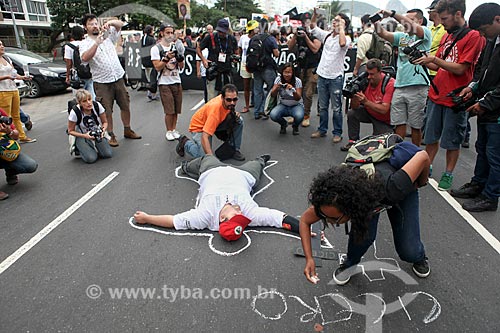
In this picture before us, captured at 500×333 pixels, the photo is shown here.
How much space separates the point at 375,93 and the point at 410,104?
0.51 meters

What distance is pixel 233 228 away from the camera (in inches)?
113

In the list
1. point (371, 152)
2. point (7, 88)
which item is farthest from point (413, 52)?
point (7, 88)

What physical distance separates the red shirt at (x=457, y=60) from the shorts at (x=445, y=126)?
0.33ft

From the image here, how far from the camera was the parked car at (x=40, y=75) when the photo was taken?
10242 mm

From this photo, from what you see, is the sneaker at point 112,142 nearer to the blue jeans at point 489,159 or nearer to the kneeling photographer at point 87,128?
the kneeling photographer at point 87,128

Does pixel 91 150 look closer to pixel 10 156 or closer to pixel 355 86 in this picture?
pixel 10 156

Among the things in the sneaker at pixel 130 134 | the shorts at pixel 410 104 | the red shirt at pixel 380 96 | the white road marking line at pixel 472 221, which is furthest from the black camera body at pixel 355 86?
the sneaker at pixel 130 134

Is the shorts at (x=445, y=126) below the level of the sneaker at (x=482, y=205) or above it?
above

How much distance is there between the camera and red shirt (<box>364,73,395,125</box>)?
4.37 metres

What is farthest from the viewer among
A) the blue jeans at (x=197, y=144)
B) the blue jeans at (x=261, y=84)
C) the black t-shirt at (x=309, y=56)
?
the blue jeans at (x=261, y=84)

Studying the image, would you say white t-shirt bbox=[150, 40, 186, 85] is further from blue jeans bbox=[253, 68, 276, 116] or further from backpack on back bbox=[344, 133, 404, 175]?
backpack on back bbox=[344, 133, 404, 175]

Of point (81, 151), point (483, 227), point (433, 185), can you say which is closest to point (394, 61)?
point (433, 185)

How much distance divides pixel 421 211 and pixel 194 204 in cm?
236

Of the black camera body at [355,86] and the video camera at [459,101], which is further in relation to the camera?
the black camera body at [355,86]
